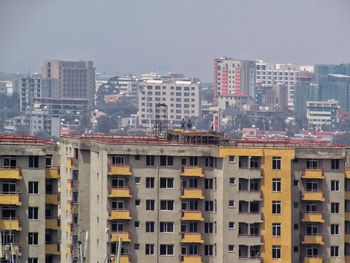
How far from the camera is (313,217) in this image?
54.4 meters

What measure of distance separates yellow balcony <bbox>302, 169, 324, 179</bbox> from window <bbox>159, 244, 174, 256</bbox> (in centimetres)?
319

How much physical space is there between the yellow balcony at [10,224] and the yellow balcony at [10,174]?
85cm

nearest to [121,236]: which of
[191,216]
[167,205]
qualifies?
[167,205]

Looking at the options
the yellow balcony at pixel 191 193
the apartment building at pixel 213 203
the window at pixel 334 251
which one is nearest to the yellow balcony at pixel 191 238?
the apartment building at pixel 213 203

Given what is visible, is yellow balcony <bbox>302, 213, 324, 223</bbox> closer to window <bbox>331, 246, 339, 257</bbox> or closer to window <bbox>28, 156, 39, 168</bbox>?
window <bbox>331, 246, 339, 257</bbox>

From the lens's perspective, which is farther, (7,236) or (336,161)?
(336,161)

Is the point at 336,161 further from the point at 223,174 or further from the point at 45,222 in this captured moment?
the point at 45,222

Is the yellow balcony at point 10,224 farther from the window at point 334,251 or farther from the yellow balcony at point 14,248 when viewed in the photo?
the window at point 334,251

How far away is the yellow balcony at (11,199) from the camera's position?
170 ft

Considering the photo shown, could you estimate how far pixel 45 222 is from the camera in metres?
52.4

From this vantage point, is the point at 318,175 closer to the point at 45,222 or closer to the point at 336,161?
the point at 336,161

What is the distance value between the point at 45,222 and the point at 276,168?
4977 millimetres

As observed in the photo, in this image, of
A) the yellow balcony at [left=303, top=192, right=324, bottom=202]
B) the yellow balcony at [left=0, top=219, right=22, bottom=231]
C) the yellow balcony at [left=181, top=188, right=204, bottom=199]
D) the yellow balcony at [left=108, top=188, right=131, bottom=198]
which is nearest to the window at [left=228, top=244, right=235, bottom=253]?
the yellow balcony at [left=181, top=188, right=204, bottom=199]

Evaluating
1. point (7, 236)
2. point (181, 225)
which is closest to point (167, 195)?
point (181, 225)
